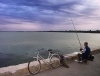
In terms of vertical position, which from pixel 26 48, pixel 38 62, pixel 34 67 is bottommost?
pixel 26 48

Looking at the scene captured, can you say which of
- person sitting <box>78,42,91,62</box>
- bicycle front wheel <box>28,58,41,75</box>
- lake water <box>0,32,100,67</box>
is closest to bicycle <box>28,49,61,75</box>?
bicycle front wheel <box>28,58,41,75</box>

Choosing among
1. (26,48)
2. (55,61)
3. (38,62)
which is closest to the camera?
(38,62)

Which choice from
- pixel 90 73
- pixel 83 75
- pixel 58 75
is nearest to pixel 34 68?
pixel 58 75

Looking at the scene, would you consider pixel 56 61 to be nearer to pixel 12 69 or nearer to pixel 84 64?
pixel 84 64

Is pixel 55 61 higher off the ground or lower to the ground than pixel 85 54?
lower

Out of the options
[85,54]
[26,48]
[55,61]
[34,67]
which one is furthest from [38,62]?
[26,48]

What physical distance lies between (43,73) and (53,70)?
646mm

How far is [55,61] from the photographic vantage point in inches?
241

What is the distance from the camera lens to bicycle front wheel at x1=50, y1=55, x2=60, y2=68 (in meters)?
5.98

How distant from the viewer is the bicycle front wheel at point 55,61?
5.98 meters

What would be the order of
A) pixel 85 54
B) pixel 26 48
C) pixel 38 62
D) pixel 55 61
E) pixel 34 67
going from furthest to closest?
pixel 26 48 → pixel 85 54 → pixel 55 61 → pixel 38 62 → pixel 34 67

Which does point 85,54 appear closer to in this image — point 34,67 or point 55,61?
point 55,61

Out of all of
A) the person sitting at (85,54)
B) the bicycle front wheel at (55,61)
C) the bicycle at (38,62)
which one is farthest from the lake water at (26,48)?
the bicycle at (38,62)

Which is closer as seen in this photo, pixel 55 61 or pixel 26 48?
pixel 55 61
